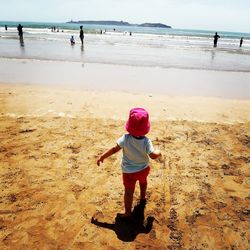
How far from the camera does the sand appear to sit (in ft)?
9.96

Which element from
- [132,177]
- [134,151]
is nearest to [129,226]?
[132,177]

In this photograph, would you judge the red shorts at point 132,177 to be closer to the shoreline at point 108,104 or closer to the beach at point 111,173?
the beach at point 111,173

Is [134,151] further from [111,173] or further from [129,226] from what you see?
[111,173]

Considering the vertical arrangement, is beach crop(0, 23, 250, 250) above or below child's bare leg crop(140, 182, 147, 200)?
below

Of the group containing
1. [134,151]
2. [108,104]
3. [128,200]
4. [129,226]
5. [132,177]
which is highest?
[134,151]

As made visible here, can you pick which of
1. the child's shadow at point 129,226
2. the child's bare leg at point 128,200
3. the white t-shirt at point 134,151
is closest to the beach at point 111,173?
the child's shadow at point 129,226

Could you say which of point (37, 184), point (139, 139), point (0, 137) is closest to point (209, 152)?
point (139, 139)

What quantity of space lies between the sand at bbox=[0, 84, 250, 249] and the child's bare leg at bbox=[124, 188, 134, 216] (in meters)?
0.19

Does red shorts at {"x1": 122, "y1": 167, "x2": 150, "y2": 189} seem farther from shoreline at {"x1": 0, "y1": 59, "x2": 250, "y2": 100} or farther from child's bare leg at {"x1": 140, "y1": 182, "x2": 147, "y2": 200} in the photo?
shoreline at {"x1": 0, "y1": 59, "x2": 250, "y2": 100}

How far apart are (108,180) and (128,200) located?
0.87 m

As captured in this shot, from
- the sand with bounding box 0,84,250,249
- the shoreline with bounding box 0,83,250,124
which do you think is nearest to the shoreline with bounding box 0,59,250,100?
the shoreline with bounding box 0,83,250,124

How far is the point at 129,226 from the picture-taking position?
3.19 m

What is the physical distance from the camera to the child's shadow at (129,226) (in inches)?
121

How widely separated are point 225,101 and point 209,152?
4177mm
